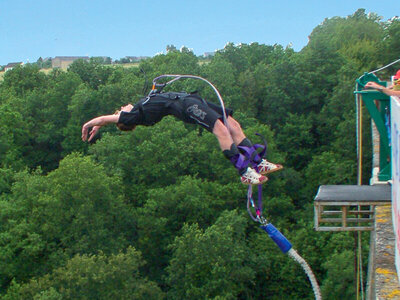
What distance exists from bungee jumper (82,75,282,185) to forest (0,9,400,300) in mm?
16799

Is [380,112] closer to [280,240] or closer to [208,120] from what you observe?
[208,120]

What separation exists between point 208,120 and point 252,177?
75 cm

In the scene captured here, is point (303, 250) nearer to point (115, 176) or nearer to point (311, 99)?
point (115, 176)

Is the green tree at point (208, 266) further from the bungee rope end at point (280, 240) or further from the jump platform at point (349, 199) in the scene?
the bungee rope end at point (280, 240)

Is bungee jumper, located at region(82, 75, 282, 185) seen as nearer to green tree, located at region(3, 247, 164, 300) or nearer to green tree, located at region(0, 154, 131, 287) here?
green tree, located at region(3, 247, 164, 300)

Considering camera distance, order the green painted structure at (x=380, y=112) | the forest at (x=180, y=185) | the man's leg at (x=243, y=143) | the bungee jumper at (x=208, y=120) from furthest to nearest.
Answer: the forest at (x=180, y=185) < the green painted structure at (x=380, y=112) < the man's leg at (x=243, y=143) < the bungee jumper at (x=208, y=120)

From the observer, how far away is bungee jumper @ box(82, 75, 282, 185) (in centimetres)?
635

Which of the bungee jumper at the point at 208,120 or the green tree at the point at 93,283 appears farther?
the green tree at the point at 93,283

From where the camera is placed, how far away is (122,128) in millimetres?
7008

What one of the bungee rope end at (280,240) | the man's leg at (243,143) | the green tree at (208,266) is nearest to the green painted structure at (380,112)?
the man's leg at (243,143)

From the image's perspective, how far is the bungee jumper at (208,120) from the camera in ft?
20.8

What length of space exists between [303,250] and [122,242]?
28.6ft

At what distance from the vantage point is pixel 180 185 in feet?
105

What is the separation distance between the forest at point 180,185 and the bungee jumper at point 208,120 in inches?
661
